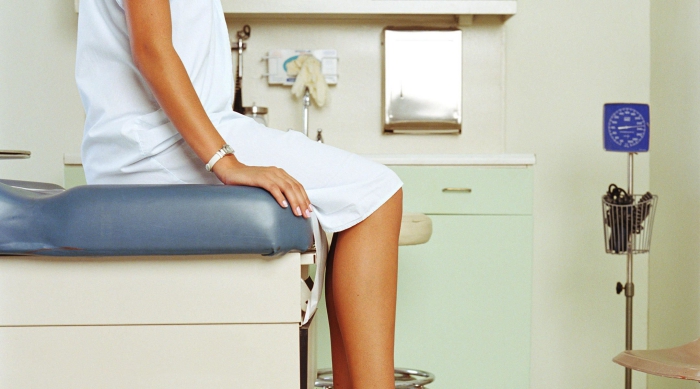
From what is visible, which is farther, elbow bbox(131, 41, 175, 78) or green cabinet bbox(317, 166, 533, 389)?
green cabinet bbox(317, 166, 533, 389)

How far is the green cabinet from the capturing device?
2.23 metres

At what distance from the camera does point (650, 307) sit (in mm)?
2695

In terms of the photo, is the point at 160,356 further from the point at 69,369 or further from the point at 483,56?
the point at 483,56

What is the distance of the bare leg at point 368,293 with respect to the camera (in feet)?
3.05

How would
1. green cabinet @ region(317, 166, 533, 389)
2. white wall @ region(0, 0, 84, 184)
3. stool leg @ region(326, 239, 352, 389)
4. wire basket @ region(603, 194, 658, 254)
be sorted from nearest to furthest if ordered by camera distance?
stool leg @ region(326, 239, 352, 389), white wall @ region(0, 0, 84, 184), wire basket @ region(603, 194, 658, 254), green cabinet @ region(317, 166, 533, 389)

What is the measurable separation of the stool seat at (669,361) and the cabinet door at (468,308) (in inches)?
25.2

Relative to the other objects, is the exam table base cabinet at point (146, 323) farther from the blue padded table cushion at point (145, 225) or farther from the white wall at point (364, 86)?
the white wall at point (364, 86)

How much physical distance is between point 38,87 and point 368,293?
1.69 metres

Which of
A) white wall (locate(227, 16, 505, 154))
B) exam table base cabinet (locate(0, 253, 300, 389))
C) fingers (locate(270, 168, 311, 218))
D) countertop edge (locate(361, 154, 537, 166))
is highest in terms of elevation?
white wall (locate(227, 16, 505, 154))

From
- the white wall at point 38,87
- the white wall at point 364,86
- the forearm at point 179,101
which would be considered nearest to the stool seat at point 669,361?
the forearm at point 179,101

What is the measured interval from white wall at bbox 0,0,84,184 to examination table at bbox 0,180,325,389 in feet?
3.88

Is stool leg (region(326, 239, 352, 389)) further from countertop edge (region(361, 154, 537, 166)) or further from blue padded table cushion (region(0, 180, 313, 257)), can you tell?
countertop edge (region(361, 154, 537, 166))

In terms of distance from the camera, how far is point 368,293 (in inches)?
37.4

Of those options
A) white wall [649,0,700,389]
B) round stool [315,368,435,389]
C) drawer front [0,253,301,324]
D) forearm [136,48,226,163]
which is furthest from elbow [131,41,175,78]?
white wall [649,0,700,389]
